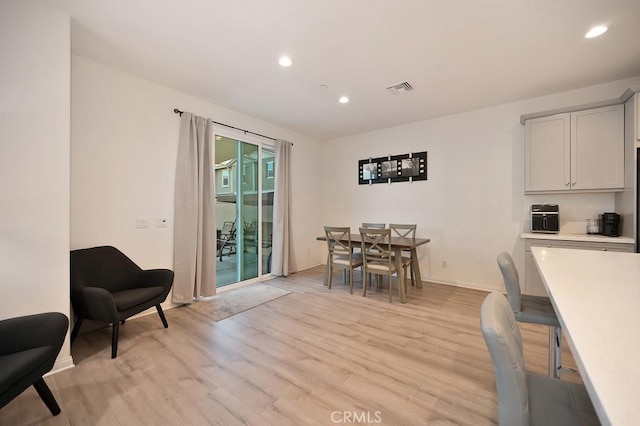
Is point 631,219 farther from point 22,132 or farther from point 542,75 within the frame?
point 22,132

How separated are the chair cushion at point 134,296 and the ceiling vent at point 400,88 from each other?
3.39 meters

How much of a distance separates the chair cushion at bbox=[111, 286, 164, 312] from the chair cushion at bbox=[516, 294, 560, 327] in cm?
292

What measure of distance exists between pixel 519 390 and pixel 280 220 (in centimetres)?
412

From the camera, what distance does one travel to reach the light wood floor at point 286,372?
5.26ft

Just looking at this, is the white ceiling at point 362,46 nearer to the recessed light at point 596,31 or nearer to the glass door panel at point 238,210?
the recessed light at point 596,31

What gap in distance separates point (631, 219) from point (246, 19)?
4159mm

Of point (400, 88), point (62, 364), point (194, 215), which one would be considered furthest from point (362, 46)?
point (62, 364)

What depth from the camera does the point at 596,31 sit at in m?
2.23

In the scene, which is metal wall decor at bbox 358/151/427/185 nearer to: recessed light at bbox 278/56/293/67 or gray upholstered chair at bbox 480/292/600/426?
recessed light at bbox 278/56/293/67

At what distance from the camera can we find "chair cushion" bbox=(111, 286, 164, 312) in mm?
2266

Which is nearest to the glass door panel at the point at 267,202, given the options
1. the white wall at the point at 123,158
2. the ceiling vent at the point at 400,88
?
the white wall at the point at 123,158

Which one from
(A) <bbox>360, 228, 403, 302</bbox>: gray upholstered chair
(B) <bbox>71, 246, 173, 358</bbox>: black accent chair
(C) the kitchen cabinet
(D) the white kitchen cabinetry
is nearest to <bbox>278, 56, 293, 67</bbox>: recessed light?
(A) <bbox>360, 228, 403, 302</bbox>: gray upholstered chair

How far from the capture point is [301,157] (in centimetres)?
531

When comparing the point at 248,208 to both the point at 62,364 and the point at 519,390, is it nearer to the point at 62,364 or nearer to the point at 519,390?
the point at 62,364
